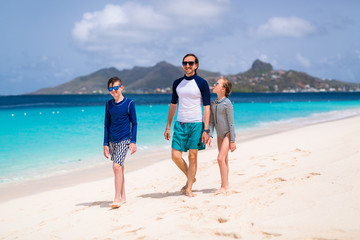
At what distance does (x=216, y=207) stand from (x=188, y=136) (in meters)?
1.20

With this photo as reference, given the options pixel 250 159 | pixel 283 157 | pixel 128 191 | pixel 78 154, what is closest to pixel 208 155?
pixel 250 159

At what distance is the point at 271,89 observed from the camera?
629 ft

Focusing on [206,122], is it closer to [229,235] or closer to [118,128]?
[118,128]

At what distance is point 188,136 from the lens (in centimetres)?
489

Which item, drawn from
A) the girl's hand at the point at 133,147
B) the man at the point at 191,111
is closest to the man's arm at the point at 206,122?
the man at the point at 191,111

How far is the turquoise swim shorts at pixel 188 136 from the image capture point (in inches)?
189

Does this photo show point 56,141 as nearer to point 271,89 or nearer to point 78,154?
point 78,154

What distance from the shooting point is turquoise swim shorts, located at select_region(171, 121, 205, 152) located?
481cm

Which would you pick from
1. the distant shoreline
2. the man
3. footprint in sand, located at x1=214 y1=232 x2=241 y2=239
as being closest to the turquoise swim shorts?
the man

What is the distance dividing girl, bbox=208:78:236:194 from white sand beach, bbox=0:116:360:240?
17.5 inches

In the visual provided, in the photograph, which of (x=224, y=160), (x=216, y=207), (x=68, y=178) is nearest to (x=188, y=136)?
(x=224, y=160)

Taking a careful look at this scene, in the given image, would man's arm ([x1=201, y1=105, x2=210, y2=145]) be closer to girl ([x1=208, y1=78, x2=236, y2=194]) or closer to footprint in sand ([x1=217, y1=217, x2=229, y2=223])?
girl ([x1=208, y1=78, x2=236, y2=194])

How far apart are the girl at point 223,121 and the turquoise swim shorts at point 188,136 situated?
0.21 metres

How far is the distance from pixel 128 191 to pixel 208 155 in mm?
3653
